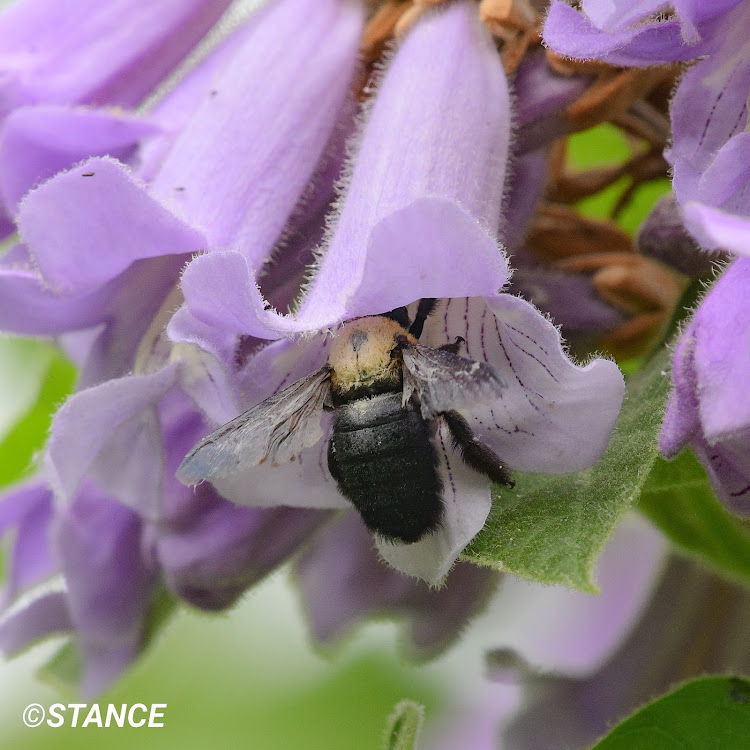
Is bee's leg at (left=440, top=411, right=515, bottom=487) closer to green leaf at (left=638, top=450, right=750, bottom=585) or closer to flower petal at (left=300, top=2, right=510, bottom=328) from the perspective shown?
flower petal at (left=300, top=2, right=510, bottom=328)

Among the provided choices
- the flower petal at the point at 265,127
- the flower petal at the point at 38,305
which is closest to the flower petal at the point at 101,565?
the flower petal at the point at 38,305

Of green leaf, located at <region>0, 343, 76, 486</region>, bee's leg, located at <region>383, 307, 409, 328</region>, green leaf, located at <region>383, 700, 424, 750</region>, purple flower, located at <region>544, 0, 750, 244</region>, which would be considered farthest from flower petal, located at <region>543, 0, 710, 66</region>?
green leaf, located at <region>0, 343, 76, 486</region>

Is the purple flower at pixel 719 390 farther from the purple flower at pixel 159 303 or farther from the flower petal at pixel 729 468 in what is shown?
the purple flower at pixel 159 303

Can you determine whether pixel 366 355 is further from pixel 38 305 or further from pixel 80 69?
pixel 80 69

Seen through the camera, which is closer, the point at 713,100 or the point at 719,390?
the point at 719,390

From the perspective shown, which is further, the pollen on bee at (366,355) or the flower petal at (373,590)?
A: the flower petal at (373,590)

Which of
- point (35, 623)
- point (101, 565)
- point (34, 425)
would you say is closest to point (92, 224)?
point (101, 565)

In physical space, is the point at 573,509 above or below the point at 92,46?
below
